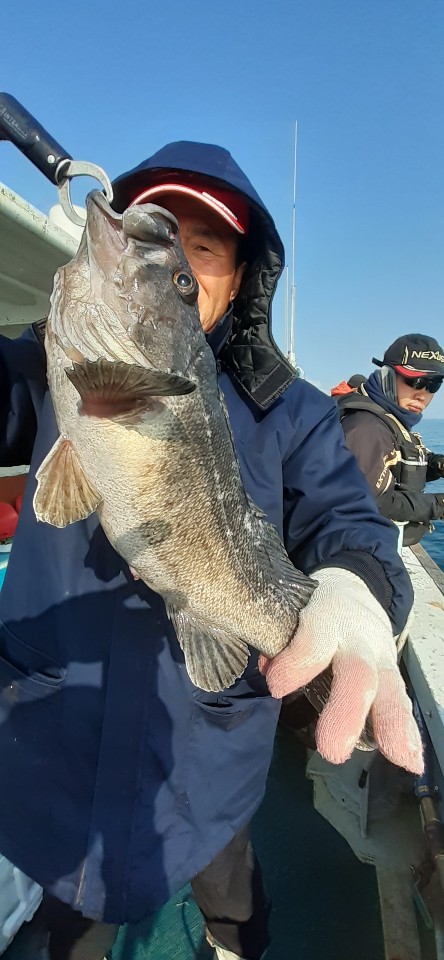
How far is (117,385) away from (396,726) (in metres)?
1.34

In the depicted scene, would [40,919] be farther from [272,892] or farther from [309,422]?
[309,422]

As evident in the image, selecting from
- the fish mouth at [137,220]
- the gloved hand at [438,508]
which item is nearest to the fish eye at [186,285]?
the fish mouth at [137,220]

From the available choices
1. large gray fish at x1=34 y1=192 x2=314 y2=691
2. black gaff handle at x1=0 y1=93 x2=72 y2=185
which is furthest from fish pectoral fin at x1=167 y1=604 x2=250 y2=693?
black gaff handle at x1=0 y1=93 x2=72 y2=185

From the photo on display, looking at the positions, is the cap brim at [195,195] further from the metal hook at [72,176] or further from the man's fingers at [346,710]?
the man's fingers at [346,710]

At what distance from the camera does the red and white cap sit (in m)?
2.12

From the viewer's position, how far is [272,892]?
3.23 meters

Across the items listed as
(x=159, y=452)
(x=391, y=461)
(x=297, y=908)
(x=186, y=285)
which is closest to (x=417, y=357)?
(x=391, y=461)

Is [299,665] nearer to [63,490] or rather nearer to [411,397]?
[63,490]

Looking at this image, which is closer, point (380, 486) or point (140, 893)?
point (140, 893)

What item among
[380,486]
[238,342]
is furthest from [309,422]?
[380,486]

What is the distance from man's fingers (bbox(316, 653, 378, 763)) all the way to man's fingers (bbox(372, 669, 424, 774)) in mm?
57

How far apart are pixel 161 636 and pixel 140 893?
0.94 m

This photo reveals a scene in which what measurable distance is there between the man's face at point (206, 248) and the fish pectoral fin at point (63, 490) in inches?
36.3

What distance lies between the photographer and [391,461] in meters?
5.06
